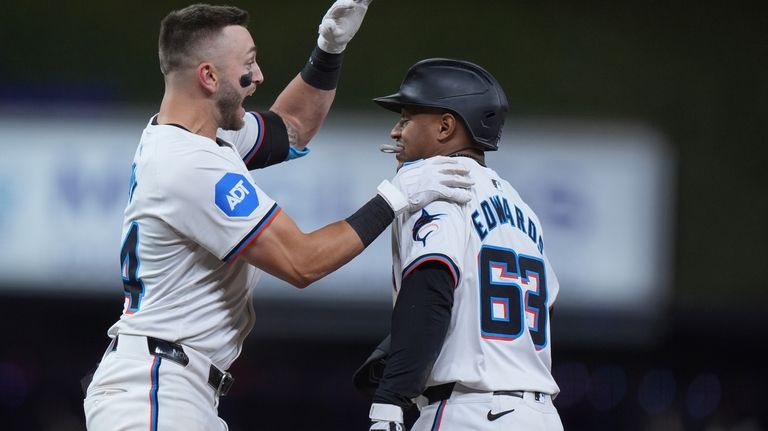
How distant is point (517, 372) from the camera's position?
3039mm

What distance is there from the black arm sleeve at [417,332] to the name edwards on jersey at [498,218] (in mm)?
226

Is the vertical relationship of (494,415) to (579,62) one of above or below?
below

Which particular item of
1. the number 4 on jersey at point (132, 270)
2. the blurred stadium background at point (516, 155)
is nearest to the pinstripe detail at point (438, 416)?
the number 4 on jersey at point (132, 270)

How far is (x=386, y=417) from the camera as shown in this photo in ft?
9.41

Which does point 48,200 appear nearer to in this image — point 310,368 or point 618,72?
point 310,368

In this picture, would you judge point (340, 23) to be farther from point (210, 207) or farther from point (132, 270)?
point (132, 270)

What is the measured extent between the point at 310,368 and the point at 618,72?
3434mm

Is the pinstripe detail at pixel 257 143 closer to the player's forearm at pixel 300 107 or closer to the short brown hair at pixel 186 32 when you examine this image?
the player's forearm at pixel 300 107

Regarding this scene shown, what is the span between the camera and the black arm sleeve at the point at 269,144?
3.82 m

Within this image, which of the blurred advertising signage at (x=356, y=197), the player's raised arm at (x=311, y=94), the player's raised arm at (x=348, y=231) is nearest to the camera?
the player's raised arm at (x=348, y=231)

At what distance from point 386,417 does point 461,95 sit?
39.5 inches

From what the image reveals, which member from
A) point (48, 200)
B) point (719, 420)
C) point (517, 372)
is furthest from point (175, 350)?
point (719, 420)

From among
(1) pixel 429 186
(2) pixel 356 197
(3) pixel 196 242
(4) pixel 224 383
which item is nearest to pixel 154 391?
(4) pixel 224 383

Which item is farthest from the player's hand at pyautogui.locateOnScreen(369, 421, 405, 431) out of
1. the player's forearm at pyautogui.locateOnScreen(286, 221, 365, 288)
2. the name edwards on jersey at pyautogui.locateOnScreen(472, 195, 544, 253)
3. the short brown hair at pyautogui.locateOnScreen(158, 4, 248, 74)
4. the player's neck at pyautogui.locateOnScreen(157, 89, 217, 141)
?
the short brown hair at pyautogui.locateOnScreen(158, 4, 248, 74)
